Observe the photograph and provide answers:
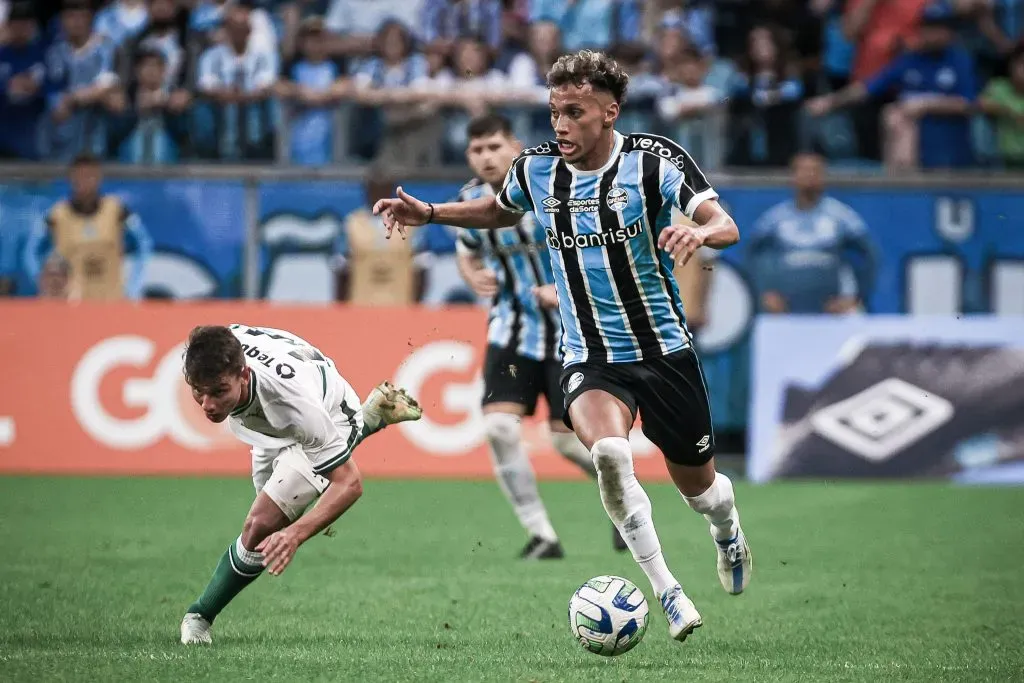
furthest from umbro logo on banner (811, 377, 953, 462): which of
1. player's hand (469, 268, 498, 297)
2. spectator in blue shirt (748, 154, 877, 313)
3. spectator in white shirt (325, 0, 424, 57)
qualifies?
spectator in white shirt (325, 0, 424, 57)

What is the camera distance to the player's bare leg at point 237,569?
6777 millimetres

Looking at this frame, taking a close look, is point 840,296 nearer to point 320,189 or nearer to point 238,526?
point 320,189

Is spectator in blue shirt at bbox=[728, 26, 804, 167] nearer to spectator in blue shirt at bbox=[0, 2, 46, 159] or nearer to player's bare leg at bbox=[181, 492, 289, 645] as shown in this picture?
spectator in blue shirt at bbox=[0, 2, 46, 159]

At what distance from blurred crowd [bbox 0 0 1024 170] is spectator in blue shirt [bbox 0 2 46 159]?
21 millimetres

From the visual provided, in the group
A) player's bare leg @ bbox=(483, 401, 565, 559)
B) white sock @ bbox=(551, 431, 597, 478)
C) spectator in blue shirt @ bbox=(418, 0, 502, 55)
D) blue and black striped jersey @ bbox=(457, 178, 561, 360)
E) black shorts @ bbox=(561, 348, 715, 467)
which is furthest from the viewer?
spectator in blue shirt @ bbox=(418, 0, 502, 55)

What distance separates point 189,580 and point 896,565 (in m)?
4.09

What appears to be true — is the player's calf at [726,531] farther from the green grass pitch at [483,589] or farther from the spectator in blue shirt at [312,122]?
the spectator in blue shirt at [312,122]

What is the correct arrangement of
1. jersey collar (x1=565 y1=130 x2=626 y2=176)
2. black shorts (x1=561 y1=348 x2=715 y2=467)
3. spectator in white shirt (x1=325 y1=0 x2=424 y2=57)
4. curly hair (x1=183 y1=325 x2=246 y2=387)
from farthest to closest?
1. spectator in white shirt (x1=325 y1=0 x2=424 y2=57)
2. black shorts (x1=561 y1=348 x2=715 y2=467)
3. jersey collar (x1=565 y1=130 x2=626 y2=176)
4. curly hair (x1=183 y1=325 x2=246 y2=387)

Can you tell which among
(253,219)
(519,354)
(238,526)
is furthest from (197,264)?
(519,354)

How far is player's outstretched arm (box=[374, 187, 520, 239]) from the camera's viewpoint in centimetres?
694

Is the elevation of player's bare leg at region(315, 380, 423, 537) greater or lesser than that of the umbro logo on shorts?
lesser

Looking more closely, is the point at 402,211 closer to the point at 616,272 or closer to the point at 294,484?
the point at 616,272

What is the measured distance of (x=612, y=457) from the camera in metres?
6.72

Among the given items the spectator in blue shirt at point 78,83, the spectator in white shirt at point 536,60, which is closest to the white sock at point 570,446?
the spectator in white shirt at point 536,60
